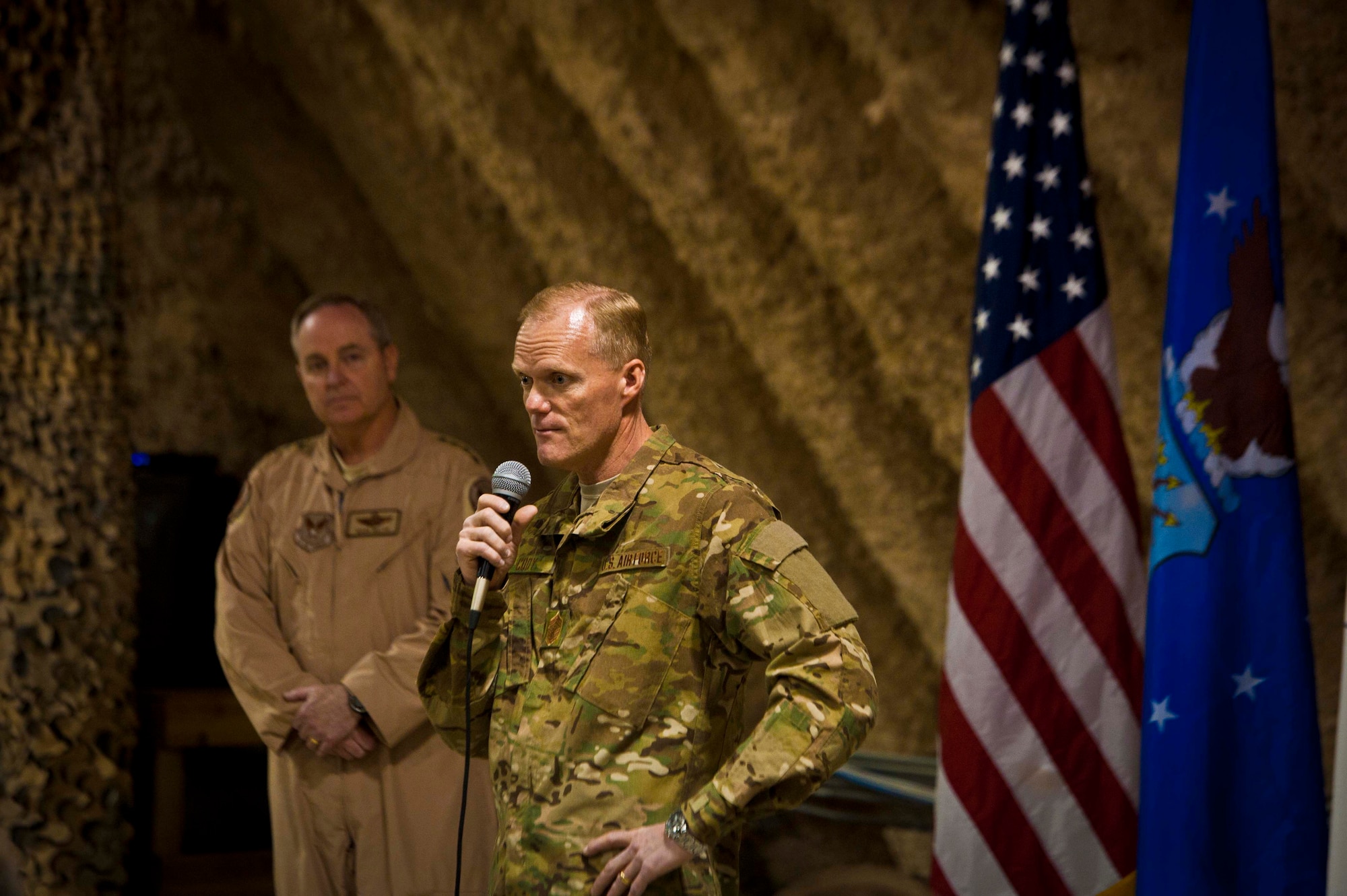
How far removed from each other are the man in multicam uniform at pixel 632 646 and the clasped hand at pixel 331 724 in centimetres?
73

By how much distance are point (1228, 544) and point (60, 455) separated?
254 centimetres

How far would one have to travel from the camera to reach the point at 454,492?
2473mm

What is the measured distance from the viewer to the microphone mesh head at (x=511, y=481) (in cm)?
156

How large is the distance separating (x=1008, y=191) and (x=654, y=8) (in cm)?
125

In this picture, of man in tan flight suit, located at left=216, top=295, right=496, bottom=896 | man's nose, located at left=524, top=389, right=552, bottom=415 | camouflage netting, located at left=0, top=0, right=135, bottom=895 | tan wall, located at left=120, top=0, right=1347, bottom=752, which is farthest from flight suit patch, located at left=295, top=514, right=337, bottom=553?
tan wall, located at left=120, top=0, right=1347, bottom=752

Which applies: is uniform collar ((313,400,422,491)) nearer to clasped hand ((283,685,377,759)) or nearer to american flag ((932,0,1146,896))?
clasped hand ((283,685,377,759))

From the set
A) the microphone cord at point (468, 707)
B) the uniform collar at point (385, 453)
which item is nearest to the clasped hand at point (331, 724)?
the uniform collar at point (385, 453)

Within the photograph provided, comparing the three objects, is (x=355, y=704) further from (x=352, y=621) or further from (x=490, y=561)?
(x=490, y=561)

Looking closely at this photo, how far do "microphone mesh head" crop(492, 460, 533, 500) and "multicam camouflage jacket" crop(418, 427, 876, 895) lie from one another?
0.23 feet

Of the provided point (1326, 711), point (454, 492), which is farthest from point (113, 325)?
point (1326, 711)

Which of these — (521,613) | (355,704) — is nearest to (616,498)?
(521,613)

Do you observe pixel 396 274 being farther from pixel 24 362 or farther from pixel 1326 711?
pixel 1326 711

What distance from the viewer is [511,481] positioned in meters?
1.56

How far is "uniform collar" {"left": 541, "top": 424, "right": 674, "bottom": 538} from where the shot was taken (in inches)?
58.6
